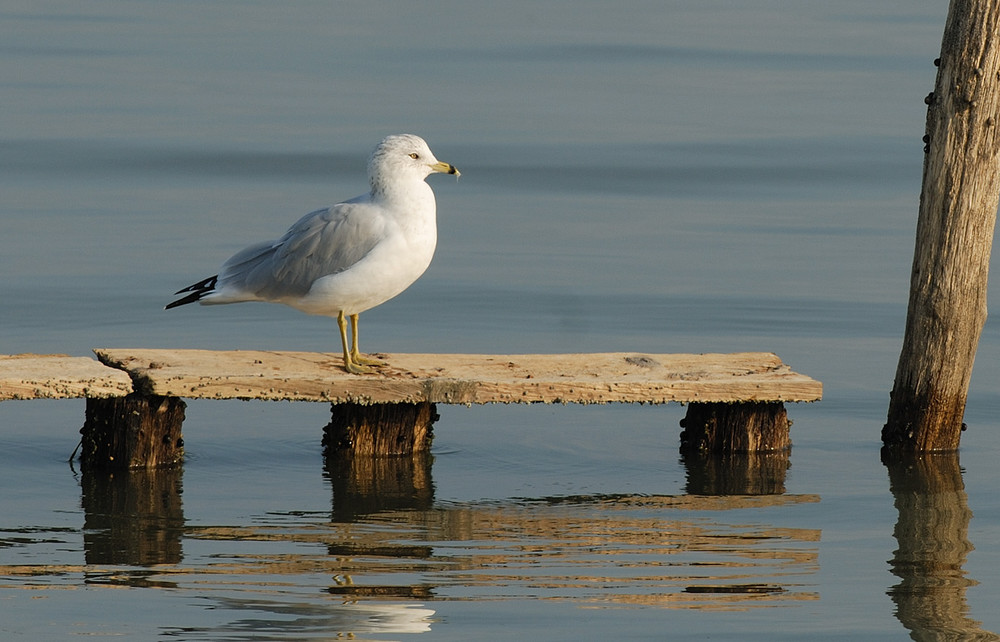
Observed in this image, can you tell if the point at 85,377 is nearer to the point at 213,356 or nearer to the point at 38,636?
the point at 213,356

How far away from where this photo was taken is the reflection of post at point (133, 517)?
22.9ft

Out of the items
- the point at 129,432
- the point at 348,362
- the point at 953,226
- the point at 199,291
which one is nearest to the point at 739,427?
the point at 953,226

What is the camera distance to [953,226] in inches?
335

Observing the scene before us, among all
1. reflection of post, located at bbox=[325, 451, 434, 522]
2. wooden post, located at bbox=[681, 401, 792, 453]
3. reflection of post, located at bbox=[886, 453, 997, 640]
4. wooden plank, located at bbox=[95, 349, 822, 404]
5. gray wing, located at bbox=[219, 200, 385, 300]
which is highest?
gray wing, located at bbox=[219, 200, 385, 300]

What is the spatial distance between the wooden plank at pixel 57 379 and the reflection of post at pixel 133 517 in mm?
468

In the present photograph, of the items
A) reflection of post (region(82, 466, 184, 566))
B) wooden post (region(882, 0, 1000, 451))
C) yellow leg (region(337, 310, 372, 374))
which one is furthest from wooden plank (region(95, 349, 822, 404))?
wooden post (region(882, 0, 1000, 451))

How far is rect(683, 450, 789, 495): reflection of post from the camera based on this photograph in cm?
834

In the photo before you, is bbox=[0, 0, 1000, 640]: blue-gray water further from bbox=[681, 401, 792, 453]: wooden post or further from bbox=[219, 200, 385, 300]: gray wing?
bbox=[219, 200, 385, 300]: gray wing

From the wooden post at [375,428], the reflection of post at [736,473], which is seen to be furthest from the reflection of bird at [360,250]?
the reflection of post at [736,473]

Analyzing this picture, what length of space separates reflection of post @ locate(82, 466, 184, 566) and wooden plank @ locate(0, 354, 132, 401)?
47 cm

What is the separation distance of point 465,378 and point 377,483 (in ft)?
2.22

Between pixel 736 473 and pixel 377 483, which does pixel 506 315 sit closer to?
pixel 736 473

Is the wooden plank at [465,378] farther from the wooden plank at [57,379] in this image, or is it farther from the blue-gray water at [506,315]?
the blue-gray water at [506,315]

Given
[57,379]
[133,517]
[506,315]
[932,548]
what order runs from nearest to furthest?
[932,548] → [133,517] → [57,379] → [506,315]
